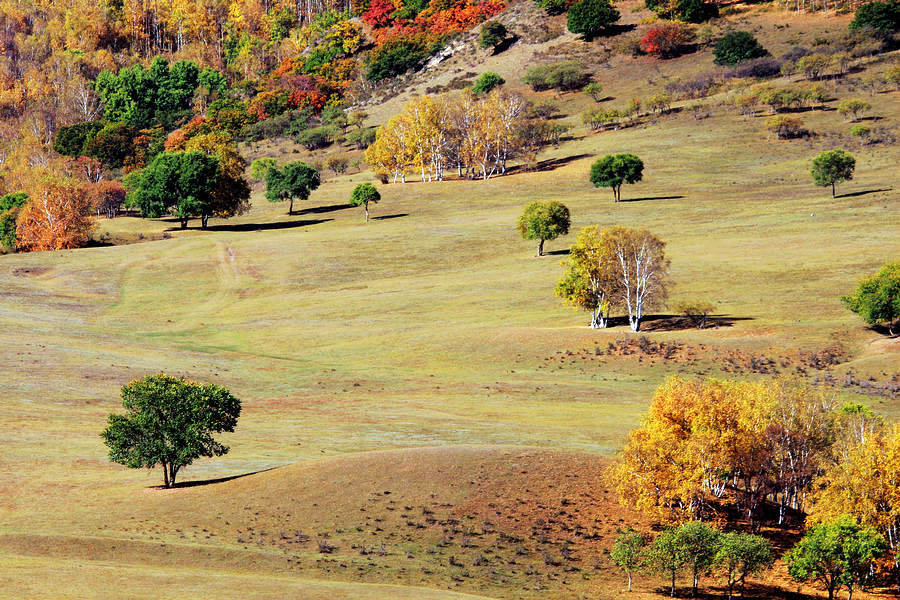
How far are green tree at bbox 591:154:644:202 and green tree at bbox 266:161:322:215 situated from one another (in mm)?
49908

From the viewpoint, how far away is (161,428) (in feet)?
182

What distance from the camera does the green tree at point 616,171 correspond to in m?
160

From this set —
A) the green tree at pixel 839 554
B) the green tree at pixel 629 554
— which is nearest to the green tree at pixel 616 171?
the green tree at pixel 839 554

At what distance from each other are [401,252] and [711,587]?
9627 cm

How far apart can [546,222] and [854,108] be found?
89020mm

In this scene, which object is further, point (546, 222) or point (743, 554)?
point (546, 222)

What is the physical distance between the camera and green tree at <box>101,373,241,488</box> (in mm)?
55156

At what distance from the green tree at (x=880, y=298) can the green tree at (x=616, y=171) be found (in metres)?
72.1

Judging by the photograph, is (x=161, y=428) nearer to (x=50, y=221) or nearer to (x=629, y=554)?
(x=629, y=554)

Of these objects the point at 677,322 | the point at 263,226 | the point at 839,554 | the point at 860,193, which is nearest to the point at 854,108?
the point at 860,193

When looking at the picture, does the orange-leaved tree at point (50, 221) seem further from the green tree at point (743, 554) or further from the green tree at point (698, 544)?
the green tree at point (743, 554)

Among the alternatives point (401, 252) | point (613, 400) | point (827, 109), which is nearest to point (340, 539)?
point (613, 400)

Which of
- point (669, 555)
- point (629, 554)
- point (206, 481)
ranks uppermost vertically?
point (206, 481)

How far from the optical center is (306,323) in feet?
358
